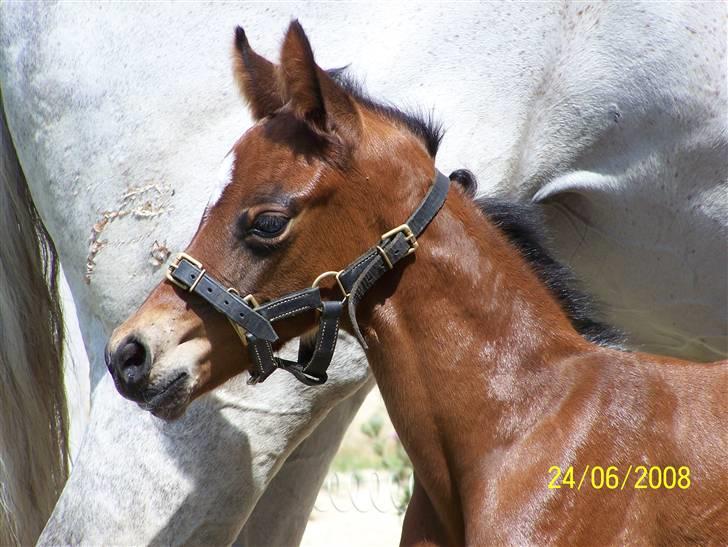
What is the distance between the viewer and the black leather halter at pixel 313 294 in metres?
2.44

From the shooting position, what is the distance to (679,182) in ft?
10.7

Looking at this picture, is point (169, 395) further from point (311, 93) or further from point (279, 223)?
point (311, 93)

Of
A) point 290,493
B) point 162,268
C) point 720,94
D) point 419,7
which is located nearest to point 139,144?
point 162,268

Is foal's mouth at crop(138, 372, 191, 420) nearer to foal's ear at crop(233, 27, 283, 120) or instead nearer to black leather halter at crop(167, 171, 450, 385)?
black leather halter at crop(167, 171, 450, 385)

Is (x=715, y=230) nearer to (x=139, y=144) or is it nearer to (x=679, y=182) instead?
(x=679, y=182)

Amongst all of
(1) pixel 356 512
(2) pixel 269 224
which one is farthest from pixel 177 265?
(1) pixel 356 512

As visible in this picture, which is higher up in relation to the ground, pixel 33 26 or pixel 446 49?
pixel 33 26

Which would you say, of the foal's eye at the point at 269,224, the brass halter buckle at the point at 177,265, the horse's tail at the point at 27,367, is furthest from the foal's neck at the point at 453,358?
the horse's tail at the point at 27,367

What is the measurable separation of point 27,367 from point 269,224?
142cm

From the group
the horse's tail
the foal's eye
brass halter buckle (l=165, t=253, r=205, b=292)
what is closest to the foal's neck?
the foal's eye

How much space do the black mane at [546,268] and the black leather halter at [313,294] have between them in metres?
0.27

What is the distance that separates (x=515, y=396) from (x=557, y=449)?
162mm

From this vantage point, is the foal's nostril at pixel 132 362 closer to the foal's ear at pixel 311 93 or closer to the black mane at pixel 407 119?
the foal's ear at pixel 311 93

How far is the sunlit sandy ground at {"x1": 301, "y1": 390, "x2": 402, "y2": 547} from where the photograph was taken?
539cm
